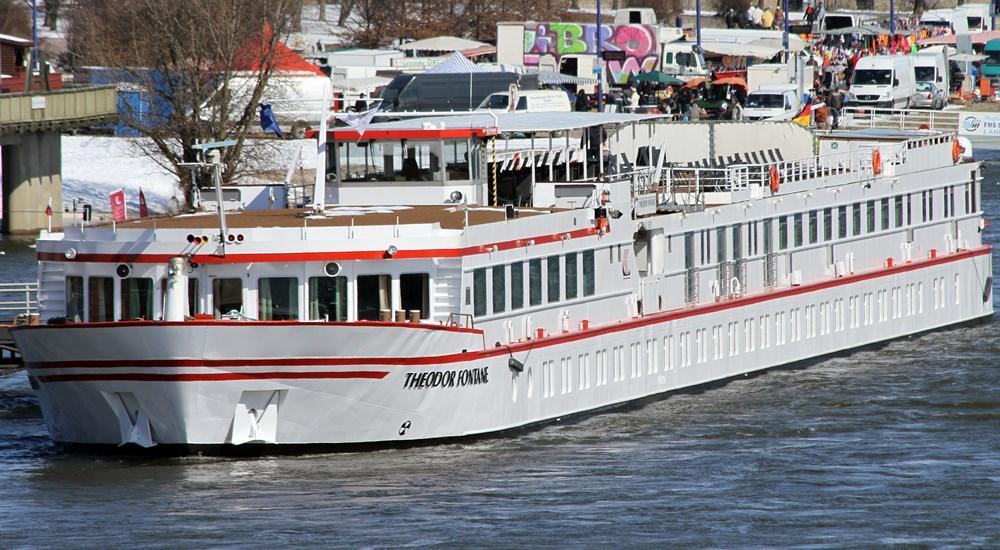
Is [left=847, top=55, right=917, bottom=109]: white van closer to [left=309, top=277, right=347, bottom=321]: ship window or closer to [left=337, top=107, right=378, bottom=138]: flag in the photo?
[left=337, top=107, right=378, bottom=138]: flag

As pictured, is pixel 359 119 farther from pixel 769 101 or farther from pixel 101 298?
pixel 769 101

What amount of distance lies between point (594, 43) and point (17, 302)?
61.6 m

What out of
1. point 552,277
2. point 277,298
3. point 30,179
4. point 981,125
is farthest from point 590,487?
point 981,125

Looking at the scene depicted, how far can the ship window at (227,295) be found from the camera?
92.5ft

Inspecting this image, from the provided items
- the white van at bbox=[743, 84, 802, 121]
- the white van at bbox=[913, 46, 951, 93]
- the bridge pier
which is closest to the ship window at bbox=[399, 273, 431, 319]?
the bridge pier

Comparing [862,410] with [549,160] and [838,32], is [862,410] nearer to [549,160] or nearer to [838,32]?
[549,160]

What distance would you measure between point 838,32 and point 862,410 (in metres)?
73.1

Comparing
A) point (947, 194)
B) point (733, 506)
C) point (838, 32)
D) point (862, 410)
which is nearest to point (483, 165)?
point (862, 410)

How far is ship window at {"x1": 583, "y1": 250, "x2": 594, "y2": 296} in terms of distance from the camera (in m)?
32.5

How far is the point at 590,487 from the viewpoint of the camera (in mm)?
→ 27156

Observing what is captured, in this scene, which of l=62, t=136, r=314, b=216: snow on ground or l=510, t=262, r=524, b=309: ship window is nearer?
l=510, t=262, r=524, b=309: ship window

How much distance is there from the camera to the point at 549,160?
118ft

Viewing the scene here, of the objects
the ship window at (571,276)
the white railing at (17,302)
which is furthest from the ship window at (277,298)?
the white railing at (17,302)

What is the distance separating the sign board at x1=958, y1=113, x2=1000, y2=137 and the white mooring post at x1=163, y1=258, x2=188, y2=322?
62.7 meters
